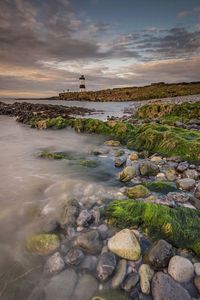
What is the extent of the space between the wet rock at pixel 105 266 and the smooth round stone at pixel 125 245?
0.11 metres

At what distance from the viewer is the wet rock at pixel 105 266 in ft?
8.56

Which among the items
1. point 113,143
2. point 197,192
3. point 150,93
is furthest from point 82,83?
point 197,192

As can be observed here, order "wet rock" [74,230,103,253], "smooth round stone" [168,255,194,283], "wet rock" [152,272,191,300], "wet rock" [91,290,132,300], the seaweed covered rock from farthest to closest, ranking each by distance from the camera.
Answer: the seaweed covered rock
"wet rock" [74,230,103,253]
"smooth round stone" [168,255,194,283]
"wet rock" [91,290,132,300]
"wet rock" [152,272,191,300]

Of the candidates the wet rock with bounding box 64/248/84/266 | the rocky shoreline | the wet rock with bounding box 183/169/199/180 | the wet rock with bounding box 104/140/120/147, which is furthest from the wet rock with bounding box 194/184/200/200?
the wet rock with bounding box 104/140/120/147

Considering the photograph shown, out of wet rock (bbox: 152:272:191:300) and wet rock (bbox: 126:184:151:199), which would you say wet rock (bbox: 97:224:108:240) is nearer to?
wet rock (bbox: 152:272:191:300)

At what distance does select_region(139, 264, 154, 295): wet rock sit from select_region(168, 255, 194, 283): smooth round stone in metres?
0.22

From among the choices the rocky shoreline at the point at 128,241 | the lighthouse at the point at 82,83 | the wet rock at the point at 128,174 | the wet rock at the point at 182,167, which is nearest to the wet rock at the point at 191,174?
the rocky shoreline at the point at 128,241

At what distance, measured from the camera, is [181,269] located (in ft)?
8.43

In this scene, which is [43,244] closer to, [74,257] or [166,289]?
[74,257]

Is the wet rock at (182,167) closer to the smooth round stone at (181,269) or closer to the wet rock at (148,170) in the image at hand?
the wet rock at (148,170)

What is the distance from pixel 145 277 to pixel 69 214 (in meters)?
1.48

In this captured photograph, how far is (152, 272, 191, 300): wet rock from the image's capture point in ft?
7.50

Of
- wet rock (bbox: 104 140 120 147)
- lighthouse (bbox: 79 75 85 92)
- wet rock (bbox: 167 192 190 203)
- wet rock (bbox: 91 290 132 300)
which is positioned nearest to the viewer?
wet rock (bbox: 91 290 132 300)

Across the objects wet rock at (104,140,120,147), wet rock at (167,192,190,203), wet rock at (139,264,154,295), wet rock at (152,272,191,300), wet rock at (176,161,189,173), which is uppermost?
wet rock at (176,161,189,173)
